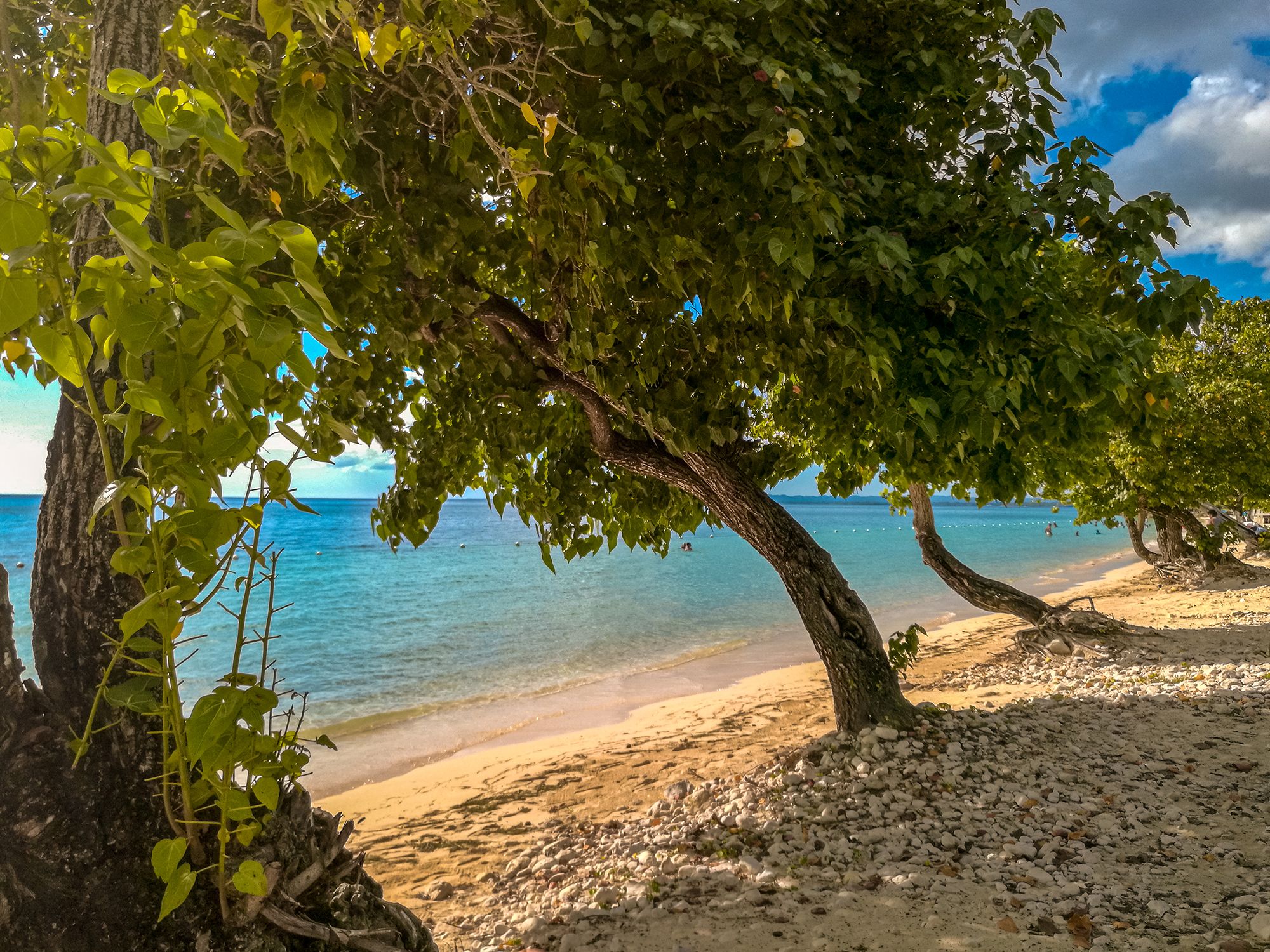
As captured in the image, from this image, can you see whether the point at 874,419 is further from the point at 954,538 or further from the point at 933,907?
the point at 954,538

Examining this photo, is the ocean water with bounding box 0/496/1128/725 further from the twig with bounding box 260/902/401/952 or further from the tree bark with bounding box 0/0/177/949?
the twig with bounding box 260/902/401/952

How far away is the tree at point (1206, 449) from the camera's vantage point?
14.5 metres

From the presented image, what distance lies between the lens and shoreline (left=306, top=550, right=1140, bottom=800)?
30.5 ft

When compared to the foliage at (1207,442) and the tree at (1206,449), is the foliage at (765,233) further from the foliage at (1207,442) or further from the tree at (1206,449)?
the foliage at (1207,442)

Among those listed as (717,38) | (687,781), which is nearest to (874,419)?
(717,38)

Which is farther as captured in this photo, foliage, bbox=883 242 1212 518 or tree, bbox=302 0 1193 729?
foliage, bbox=883 242 1212 518

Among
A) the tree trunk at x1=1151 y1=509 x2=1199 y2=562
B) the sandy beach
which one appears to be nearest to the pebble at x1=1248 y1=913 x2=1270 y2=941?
the sandy beach

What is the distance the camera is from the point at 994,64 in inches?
145

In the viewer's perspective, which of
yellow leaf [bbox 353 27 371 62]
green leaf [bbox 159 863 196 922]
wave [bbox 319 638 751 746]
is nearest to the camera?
green leaf [bbox 159 863 196 922]

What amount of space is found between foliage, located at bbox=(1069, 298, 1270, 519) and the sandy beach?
3.70 metres

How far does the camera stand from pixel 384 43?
5.82ft

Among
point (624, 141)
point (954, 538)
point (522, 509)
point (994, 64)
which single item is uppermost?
point (994, 64)

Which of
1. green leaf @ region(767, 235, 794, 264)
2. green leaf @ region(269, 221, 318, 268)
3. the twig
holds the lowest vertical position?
the twig

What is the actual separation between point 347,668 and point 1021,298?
1562cm
